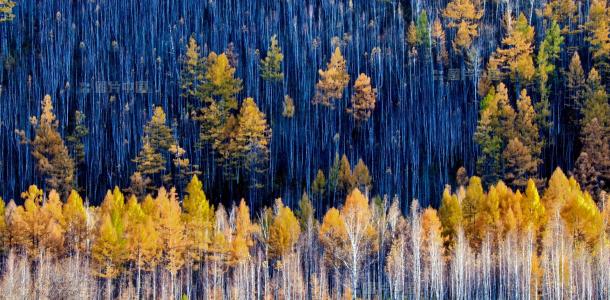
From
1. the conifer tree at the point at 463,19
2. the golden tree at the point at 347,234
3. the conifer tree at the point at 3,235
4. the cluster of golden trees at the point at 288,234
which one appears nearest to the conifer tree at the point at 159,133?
the cluster of golden trees at the point at 288,234

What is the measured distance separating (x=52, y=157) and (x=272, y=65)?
99.2 feet

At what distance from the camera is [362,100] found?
107 metres

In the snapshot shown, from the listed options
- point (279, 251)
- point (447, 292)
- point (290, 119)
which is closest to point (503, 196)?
point (447, 292)

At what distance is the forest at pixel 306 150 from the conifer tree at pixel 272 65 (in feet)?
0.97

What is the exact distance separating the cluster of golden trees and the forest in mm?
222

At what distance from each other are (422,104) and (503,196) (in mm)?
38255

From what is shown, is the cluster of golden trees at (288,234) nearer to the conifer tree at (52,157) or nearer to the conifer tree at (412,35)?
the conifer tree at (52,157)

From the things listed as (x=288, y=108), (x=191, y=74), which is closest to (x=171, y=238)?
(x=288, y=108)

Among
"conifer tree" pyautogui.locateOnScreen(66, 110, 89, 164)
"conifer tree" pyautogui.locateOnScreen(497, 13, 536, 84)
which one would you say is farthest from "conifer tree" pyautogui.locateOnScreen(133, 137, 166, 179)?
"conifer tree" pyautogui.locateOnScreen(497, 13, 536, 84)

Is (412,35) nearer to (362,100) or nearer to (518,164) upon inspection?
(362,100)

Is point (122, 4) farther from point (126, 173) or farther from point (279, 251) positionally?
point (279, 251)

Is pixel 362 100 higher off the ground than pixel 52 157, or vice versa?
pixel 362 100

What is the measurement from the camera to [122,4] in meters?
147

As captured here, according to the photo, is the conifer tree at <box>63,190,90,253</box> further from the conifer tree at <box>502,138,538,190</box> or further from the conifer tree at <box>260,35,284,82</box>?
the conifer tree at <box>260,35,284,82</box>
